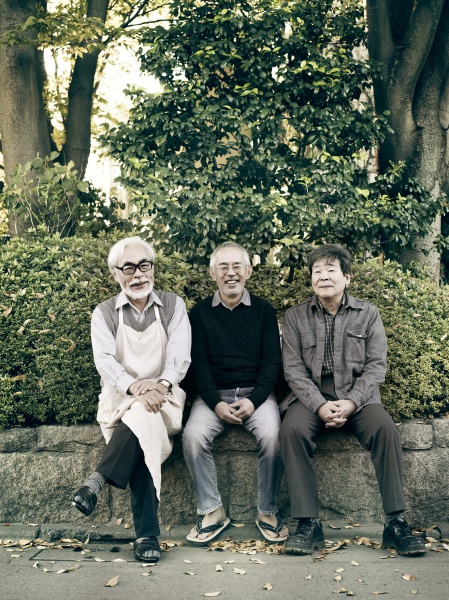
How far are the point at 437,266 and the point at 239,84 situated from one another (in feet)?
9.73

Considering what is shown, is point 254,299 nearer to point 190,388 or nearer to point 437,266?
point 190,388

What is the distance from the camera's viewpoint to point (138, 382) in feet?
15.9

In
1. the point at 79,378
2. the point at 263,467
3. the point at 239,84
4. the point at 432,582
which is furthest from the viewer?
the point at 239,84

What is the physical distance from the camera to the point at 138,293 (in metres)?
5.09

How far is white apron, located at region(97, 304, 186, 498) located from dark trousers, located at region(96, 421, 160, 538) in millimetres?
57

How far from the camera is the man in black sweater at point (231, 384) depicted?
4891mm

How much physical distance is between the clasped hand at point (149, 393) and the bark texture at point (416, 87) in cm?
431

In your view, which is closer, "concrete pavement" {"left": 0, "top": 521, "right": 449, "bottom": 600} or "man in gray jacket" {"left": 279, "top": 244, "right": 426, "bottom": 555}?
"concrete pavement" {"left": 0, "top": 521, "right": 449, "bottom": 600}

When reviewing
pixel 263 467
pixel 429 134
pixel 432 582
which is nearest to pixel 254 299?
pixel 263 467

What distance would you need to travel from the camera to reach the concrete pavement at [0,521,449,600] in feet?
13.0

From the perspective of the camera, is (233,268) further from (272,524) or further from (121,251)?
(272,524)

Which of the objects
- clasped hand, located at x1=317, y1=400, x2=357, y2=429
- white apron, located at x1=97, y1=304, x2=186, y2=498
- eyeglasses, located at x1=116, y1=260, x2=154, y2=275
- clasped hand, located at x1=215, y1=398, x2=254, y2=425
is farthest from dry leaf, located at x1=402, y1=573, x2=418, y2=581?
eyeglasses, located at x1=116, y1=260, x2=154, y2=275

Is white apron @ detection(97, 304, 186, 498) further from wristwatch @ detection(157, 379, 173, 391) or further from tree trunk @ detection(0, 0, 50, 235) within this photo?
tree trunk @ detection(0, 0, 50, 235)

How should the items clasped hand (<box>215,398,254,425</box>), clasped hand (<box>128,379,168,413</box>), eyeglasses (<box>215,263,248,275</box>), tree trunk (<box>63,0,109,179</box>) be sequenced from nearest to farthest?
clasped hand (<box>128,379,168,413</box>)
clasped hand (<box>215,398,254,425</box>)
eyeglasses (<box>215,263,248,275</box>)
tree trunk (<box>63,0,109,179</box>)
